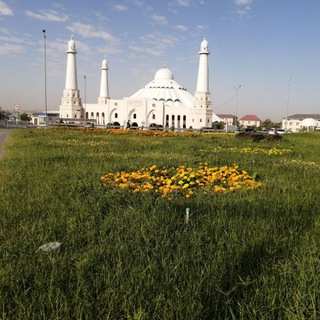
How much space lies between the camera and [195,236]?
2.62 m

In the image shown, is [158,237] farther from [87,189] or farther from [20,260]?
[87,189]

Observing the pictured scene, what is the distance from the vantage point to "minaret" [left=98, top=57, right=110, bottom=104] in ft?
300

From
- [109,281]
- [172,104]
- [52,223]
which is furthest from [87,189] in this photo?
[172,104]

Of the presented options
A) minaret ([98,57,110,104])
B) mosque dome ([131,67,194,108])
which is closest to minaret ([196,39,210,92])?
mosque dome ([131,67,194,108])

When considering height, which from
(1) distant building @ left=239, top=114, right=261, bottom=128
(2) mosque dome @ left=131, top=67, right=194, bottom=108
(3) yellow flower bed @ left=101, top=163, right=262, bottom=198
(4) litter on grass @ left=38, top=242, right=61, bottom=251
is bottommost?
(4) litter on grass @ left=38, top=242, right=61, bottom=251

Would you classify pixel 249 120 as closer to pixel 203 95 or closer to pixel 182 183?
pixel 203 95

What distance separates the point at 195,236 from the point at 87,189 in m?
2.37

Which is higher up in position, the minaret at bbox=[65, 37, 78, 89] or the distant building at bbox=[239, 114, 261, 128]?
the minaret at bbox=[65, 37, 78, 89]

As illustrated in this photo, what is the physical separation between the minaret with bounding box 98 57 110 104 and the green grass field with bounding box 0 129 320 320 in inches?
3606

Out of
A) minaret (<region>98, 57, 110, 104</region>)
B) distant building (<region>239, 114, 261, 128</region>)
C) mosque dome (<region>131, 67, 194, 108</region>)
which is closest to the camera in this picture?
minaret (<region>98, 57, 110, 104</region>)

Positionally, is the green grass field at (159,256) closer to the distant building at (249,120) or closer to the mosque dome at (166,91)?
the mosque dome at (166,91)

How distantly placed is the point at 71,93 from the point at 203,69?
116 ft

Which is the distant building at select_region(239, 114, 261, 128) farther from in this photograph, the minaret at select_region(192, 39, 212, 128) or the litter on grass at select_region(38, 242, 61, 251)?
Answer: the litter on grass at select_region(38, 242, 61, 251)

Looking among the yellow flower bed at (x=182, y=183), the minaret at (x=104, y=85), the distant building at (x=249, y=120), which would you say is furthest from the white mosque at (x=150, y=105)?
the yellow flower bed at (x=182, y=183)
